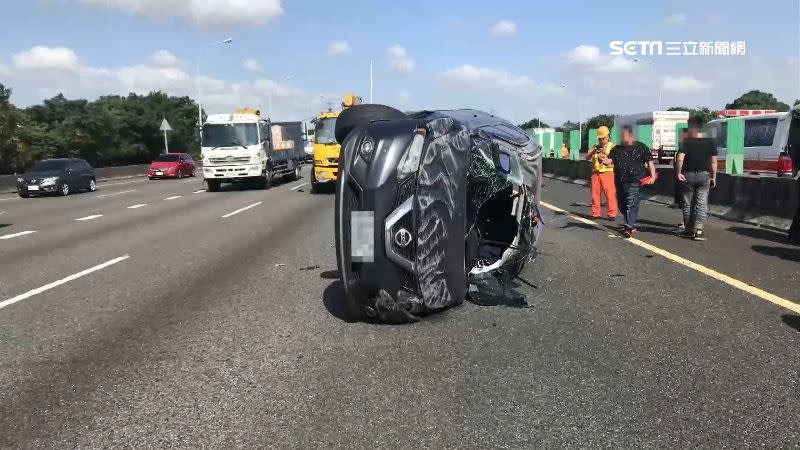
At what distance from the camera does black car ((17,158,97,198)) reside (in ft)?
86.5

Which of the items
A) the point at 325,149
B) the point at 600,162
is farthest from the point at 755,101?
the point at 600,162

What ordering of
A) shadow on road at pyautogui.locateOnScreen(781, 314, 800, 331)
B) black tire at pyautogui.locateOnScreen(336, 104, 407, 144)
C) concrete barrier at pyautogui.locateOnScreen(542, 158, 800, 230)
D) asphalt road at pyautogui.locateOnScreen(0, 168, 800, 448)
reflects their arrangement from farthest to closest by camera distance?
concrete barrier at pyautogui.locateOnScreen(542, 158, 800, 230) → black tire at pyautogui.locateOnScreen(336, 104, 407, 144) → shadow on road at pyautogui.locateOnScreen(781, 314, 800, 331) → asphalt road at pyautogui.locateOnScreen(0, 168, 800, 448)

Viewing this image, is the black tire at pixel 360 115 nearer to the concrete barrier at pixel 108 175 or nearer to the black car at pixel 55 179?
the black car at pixel 55 179

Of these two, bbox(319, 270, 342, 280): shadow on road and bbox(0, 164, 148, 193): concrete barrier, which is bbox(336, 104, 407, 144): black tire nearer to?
bbox(319, 270, 342, 280): shadow on road

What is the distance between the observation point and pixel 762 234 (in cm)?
1055

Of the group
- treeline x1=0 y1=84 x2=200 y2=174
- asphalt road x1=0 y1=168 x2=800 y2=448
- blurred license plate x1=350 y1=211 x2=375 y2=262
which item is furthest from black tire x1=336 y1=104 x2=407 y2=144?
treeline x1=0 y1=84 x2=200 y2=174

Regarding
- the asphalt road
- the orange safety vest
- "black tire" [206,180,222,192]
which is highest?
the orange safety vest

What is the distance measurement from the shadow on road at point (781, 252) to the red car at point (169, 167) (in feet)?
120

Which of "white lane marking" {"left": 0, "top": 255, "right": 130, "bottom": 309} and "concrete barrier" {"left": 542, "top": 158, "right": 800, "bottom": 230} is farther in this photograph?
"concrete barrier" {"left": 542, "top": 158, "right": 800, "bottom": 230}

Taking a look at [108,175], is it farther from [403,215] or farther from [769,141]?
[403,215]

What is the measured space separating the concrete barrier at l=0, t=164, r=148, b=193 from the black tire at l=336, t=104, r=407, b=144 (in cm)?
2947

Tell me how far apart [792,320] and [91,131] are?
64.4m

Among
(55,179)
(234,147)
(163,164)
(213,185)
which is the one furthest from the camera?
(163,164)

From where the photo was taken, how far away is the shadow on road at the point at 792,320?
5.11 m
